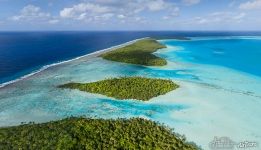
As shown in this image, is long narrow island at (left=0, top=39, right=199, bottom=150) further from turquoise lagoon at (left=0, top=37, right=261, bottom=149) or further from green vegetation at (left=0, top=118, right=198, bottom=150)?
turquoise lagoon at (left=0, top=37, right=261, bottom=149)

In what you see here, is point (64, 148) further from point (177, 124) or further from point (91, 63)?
point (91, 63)

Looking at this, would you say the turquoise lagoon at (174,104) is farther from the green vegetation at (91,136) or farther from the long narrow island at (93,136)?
the green vegetation at (91,136)

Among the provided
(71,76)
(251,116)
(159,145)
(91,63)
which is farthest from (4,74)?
(251,116)

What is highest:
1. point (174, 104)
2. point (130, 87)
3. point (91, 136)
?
point (130, 87)

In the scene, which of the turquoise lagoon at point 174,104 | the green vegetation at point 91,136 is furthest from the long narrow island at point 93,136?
the turquoise lagoon at point 174,104

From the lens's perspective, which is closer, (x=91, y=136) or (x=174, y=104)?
(x=91, y=136)

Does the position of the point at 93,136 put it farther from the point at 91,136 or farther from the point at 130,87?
the point at 130,87

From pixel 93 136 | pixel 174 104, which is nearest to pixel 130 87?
pixel 174 104
